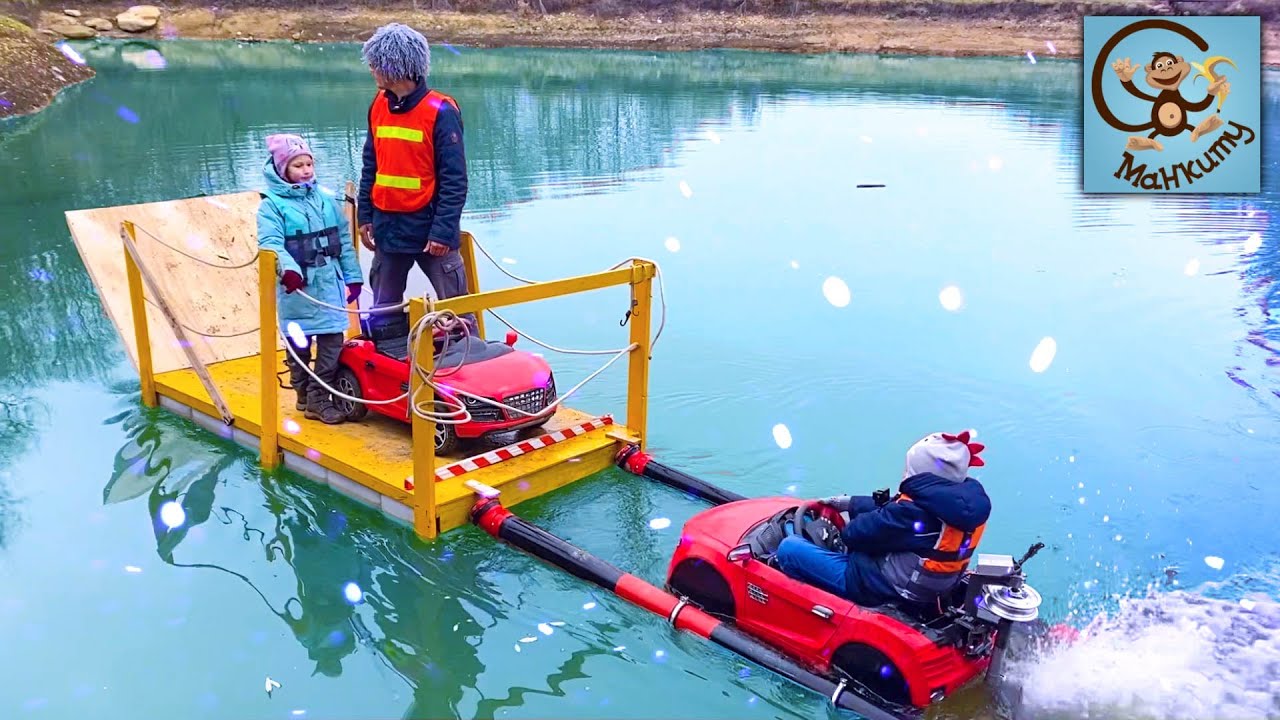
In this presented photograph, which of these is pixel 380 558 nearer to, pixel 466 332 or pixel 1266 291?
pixel 466 332

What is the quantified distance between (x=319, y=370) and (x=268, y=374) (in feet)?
1.62

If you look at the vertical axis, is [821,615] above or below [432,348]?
below

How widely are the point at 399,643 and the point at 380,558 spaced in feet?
2.40

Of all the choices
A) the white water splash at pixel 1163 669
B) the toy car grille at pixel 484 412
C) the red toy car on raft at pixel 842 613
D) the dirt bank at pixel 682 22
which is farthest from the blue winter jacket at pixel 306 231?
the dirt bank at pixel 682 22

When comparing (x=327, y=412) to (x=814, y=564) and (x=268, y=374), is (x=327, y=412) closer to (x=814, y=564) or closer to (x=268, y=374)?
(x=268, y=374)

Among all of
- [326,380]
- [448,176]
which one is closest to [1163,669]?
[448,176]

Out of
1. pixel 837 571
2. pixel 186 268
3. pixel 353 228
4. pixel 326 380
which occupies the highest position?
pixel 353 228

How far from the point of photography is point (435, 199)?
19.0 feet

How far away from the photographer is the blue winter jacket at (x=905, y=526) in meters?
3.72

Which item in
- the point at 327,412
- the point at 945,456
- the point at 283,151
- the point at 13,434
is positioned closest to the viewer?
the point at 945,456

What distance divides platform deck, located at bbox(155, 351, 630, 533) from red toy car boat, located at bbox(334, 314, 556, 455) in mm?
173

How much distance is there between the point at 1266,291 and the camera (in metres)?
10.0

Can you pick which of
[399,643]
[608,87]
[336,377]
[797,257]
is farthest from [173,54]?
[399,643]

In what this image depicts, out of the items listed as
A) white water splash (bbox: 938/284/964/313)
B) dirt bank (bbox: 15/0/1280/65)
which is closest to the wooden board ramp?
white water splash (bbox: 938/284/964/313)
